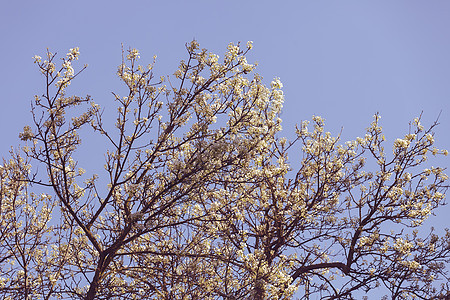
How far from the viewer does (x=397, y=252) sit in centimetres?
1067

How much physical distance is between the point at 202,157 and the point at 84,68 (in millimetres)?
2414

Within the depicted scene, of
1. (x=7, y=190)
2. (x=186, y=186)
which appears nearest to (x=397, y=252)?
(x=186, y=186)

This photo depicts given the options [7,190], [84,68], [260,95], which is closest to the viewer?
[84,68]

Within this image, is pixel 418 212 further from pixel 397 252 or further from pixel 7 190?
pixel 7 190

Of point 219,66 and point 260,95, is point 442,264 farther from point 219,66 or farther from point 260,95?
point 219,66

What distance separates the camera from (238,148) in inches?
285

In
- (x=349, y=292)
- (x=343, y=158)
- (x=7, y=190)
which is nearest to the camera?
(x=7, y=190)

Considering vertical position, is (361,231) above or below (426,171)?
below

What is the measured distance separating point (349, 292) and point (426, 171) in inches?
141

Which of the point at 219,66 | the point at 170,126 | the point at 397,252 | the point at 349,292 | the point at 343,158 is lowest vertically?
the point at 349,292

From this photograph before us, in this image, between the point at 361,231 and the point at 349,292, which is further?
the point at 361,231

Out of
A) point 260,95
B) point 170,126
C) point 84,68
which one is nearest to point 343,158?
point 260,95

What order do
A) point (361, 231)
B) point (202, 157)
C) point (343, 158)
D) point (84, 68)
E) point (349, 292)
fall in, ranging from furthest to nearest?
point (343, 158)
point (361, 231)
point (349, 292)
point (84, 68)
point (202, 157)

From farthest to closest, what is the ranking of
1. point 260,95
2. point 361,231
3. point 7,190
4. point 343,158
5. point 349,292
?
point 343,158 → point 361,231 → point 349,292 → point 7,190 → point 260,95
